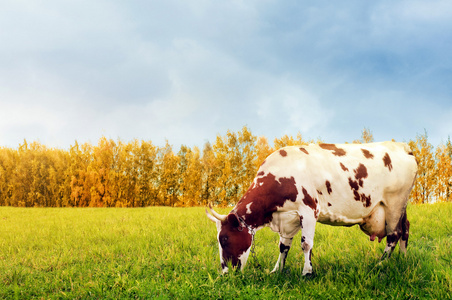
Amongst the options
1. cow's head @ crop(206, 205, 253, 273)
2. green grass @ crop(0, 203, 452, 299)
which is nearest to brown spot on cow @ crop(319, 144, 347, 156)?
green grass @ crop(0, 203, 452, 299)

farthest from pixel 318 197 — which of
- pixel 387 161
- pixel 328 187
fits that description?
pixel 387 161

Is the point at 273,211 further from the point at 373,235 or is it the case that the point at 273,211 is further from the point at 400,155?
the point at 400,155

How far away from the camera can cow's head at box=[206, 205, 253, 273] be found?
5.41 meters

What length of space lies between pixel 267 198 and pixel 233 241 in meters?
0.94

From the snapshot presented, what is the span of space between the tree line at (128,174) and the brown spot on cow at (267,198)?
25940 mm

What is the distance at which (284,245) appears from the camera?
580 centimetres

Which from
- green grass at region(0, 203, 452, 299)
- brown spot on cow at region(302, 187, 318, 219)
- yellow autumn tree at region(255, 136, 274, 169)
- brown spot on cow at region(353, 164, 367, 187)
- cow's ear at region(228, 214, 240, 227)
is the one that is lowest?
green grass at region(0, 203, 452, 299)

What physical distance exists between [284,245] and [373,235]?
1874 millimetres

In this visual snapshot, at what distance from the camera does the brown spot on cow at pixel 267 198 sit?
5.35m

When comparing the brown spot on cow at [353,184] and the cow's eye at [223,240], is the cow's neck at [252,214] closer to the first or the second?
the cow's eye at [223,240]

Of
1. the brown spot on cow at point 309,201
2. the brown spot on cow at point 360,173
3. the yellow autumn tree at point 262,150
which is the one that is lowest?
the brown spot on cow at point 309,201

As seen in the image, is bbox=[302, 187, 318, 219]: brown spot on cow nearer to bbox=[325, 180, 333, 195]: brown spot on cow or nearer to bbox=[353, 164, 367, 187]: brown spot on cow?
bbox=[325, 180, 333, 195]: brown spot on cow

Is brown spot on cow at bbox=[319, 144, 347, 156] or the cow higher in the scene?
brown spot on cow at bbox=[319, 144, 347, 156]

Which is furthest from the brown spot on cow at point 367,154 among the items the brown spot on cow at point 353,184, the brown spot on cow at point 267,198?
the brown spot on cow at point 267,198
